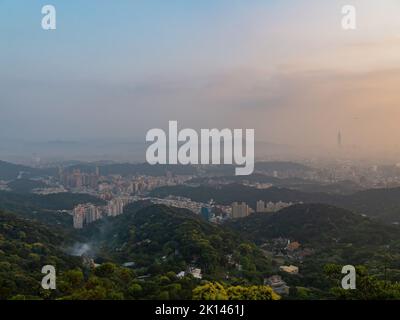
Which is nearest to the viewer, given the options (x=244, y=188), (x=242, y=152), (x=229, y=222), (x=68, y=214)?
(x=242, y=152)

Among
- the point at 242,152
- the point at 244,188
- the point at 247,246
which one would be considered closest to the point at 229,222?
the point at 244,188

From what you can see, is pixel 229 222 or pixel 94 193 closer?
pixel 229 222

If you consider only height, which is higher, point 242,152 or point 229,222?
point 242,152

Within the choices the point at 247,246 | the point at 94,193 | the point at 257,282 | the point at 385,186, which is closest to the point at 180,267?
the point at 257,282

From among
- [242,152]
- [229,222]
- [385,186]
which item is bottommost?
[229,222]

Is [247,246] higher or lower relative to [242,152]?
lower
